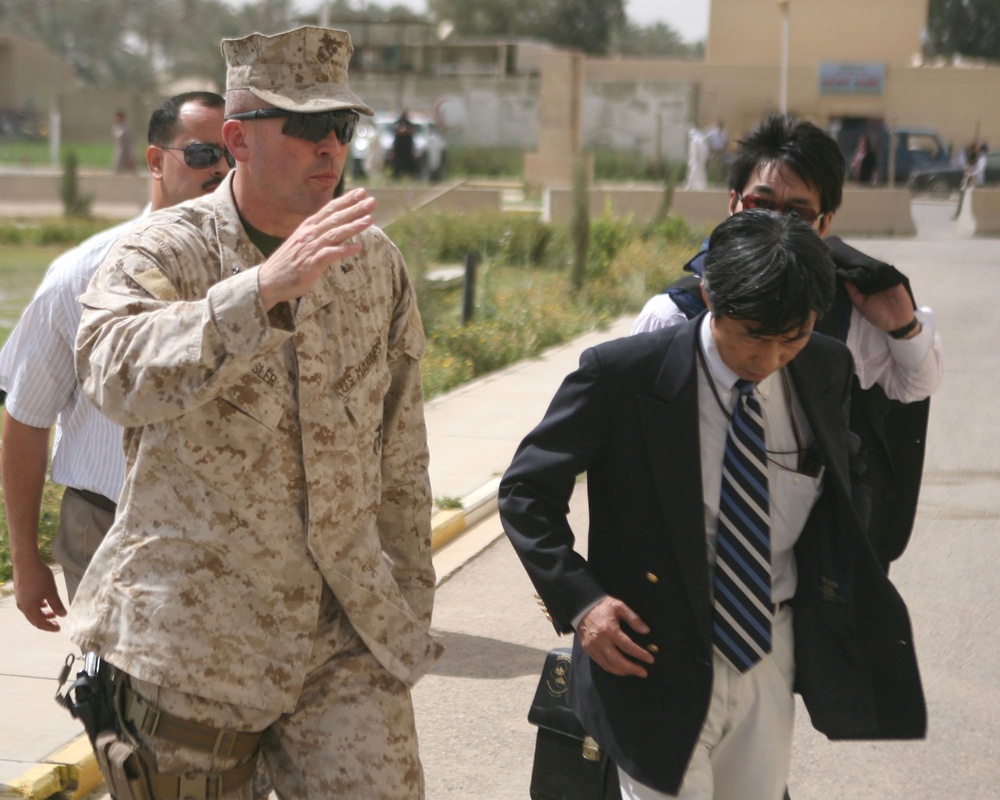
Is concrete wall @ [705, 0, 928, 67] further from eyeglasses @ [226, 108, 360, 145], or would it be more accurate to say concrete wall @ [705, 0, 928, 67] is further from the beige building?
eyeglasses @ [226, 108, 360, 145]

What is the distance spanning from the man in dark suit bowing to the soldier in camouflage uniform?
40 centimetres

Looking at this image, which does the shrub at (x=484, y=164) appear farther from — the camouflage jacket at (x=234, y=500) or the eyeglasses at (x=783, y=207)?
the camouflage jacket at (x=234, y=500)

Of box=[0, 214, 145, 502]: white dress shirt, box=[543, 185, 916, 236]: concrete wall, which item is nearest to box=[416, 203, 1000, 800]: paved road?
box=[0, 214, 145, 502]: white dress shirt

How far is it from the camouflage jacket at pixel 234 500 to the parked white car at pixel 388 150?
29063 millimetres

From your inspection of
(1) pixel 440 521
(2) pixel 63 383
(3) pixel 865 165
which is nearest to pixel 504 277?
(1) pixel 440 521

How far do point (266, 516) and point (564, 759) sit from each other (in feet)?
3.14

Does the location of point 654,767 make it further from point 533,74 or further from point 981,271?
point 533,74

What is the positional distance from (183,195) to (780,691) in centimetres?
224

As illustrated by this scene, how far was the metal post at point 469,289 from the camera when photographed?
44.9 ft

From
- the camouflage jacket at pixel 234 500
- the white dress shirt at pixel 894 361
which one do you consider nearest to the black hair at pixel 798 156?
the white dress shirt at pixel 894 361

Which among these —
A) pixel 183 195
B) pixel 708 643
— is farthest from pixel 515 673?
pixel 708 643

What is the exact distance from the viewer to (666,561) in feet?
8.95

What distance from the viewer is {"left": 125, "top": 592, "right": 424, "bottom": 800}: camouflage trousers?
2.59 metres

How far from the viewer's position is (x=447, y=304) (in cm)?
1489
